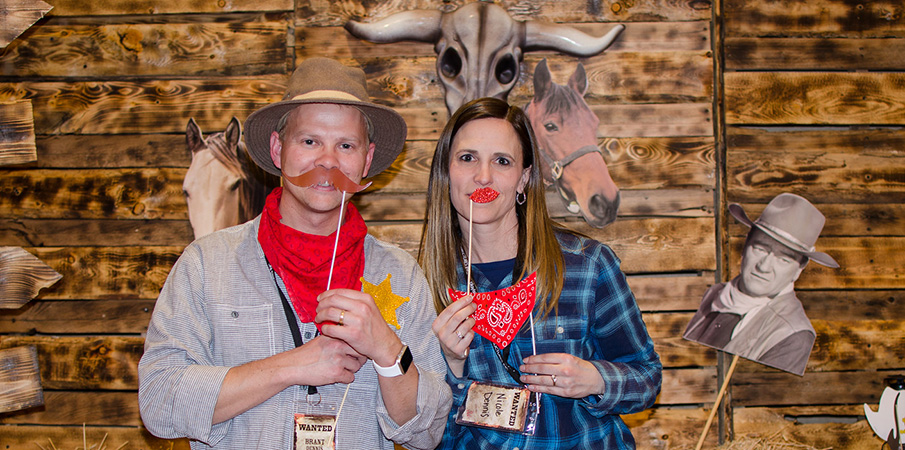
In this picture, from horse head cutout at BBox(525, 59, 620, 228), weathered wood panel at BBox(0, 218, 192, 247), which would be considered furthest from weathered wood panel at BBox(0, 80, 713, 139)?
weathered wood panel at BBox(0, 218, 192, 247)

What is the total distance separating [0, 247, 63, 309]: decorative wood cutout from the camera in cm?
225

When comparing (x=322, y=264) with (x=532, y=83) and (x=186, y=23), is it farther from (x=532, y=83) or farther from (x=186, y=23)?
(x=186, y=23)

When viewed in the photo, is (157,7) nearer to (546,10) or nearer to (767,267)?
(546,10)

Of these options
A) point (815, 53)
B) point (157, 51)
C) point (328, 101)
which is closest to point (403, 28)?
point (157, 51)

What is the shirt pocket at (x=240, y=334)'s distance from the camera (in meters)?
1.46

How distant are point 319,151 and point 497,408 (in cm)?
80

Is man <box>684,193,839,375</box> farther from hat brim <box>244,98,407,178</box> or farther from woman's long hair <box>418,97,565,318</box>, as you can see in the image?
hat brim <box>244,98,407,178</box>

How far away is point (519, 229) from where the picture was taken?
1.90 m

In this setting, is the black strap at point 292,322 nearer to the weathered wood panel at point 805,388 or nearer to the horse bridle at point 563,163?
the horse bridle at point 563,163

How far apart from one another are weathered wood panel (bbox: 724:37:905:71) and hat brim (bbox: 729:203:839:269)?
2.42ft

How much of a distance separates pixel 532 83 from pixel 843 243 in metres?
1.78

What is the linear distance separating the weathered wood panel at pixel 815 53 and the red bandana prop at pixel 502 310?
210 centimetres

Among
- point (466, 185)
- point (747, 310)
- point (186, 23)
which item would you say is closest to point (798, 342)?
point (747, 310)

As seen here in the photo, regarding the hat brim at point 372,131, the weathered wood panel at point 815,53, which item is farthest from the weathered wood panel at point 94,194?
the weathered wood panel at point 815,53
